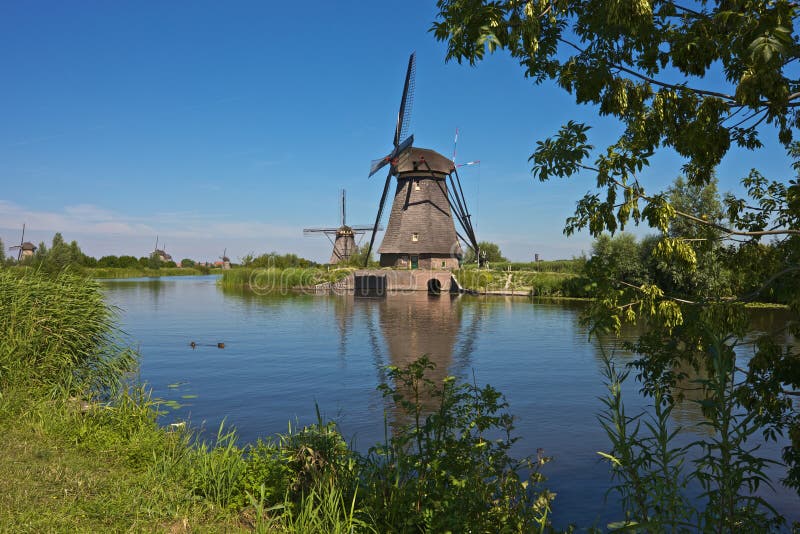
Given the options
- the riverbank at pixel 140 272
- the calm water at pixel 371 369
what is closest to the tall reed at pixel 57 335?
the calm water at pixel 371 369

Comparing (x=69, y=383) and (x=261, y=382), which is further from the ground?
(x=69, y=383)

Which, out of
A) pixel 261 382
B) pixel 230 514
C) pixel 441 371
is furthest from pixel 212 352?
pixel 230 514

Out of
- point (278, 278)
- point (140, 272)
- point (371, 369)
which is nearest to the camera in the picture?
point (371, 369)

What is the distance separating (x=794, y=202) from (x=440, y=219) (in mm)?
44695

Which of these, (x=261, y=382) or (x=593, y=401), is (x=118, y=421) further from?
(x=593, y=401)

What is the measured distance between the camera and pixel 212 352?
18.5 meters

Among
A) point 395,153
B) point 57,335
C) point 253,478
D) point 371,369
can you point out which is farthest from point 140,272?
point 253,478

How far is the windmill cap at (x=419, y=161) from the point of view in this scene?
48031 millimetres

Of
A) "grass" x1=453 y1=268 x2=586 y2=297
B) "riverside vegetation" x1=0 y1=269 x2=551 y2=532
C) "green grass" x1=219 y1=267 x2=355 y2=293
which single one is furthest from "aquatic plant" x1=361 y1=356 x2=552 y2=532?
"green grass" x1=219 y1=267 x2=355 y2=293

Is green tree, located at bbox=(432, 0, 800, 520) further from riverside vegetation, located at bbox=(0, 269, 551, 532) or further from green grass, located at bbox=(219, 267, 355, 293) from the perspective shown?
green grass, located at bbox=(219, 267, 355, 293)

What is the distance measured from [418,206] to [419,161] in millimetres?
4161

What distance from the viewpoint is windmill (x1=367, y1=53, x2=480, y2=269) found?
4828 centimetres

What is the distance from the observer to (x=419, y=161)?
157 ft

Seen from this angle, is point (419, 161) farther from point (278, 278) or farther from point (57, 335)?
point (57, 335)
